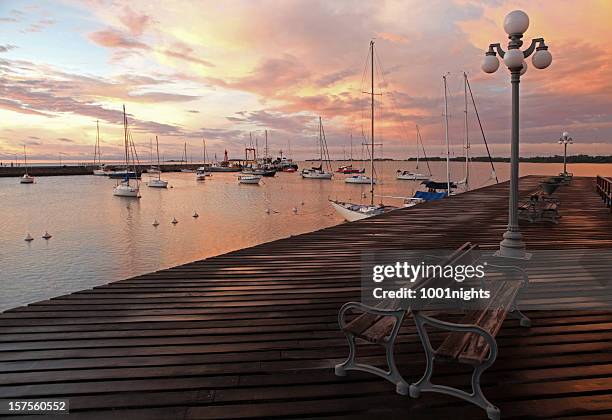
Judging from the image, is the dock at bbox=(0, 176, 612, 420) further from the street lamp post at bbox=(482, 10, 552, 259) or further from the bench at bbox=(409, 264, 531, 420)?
the street lamp post at bbox=(482, 10, 552, 259)

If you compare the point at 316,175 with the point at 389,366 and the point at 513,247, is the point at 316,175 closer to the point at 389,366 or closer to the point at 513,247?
the point at 513,247

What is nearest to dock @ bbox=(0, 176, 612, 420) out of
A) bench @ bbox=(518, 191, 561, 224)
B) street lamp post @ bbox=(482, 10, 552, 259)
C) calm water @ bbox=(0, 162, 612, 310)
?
street lamp post @ bbox=(482, 10, 552, 259)

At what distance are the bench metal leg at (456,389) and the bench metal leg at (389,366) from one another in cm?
9

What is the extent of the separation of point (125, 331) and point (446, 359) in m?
3.15

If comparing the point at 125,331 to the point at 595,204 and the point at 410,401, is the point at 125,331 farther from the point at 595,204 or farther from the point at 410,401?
the point at 595,204

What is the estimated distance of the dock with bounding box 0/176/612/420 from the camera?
8.69ft

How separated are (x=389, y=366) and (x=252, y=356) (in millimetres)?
1202

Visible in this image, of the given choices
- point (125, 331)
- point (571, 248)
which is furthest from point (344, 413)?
point (571, 248)

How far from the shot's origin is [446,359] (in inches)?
98.0

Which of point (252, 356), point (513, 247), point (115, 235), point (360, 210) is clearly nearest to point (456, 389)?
point (252, 356)

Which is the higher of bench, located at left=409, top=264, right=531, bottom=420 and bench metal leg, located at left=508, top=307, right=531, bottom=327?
bench, located at left=409, top=264, right=531, bottom=420

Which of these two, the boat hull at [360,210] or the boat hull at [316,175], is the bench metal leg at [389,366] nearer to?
the boat hull at [360,210]
